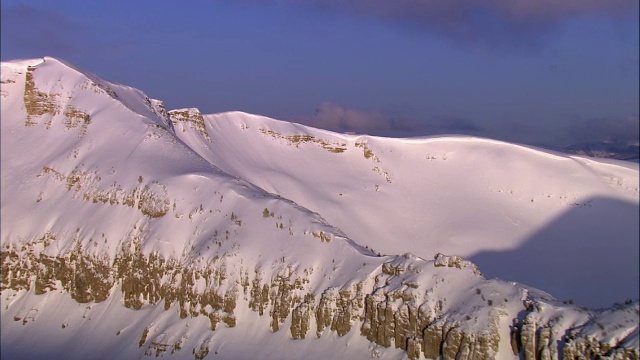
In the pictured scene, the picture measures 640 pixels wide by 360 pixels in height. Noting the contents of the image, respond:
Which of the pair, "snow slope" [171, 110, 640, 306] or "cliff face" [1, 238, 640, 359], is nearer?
"cliff face" [1, 238, 640, 359]

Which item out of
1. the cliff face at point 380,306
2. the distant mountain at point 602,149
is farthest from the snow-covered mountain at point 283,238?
the distant mountain at point 602,149

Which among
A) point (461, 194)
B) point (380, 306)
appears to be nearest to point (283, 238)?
point (380, 306)

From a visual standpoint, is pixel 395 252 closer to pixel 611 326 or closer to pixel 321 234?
pixel 321 234

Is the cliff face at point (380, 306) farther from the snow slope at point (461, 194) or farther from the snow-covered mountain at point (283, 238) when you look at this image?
the snow slope at point (461, 194)

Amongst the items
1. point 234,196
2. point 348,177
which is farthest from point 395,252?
point 234,196

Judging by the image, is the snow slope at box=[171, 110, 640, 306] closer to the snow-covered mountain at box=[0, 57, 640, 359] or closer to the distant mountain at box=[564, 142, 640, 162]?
the snow-covered mountain at box=[0, 57, 640, 359]

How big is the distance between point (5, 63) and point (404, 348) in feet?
116

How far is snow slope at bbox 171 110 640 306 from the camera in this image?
43094 millimetres

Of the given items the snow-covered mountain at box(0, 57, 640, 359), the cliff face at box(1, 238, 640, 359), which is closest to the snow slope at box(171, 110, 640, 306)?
the snow-covered mountain at box(0, 57, 640, 359)

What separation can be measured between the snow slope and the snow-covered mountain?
17 centimetres

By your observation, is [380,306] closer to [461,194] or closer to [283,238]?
[283,238]

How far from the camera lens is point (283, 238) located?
24.5 m

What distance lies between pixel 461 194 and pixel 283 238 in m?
29.7

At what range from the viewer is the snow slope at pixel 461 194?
43.1 metres
